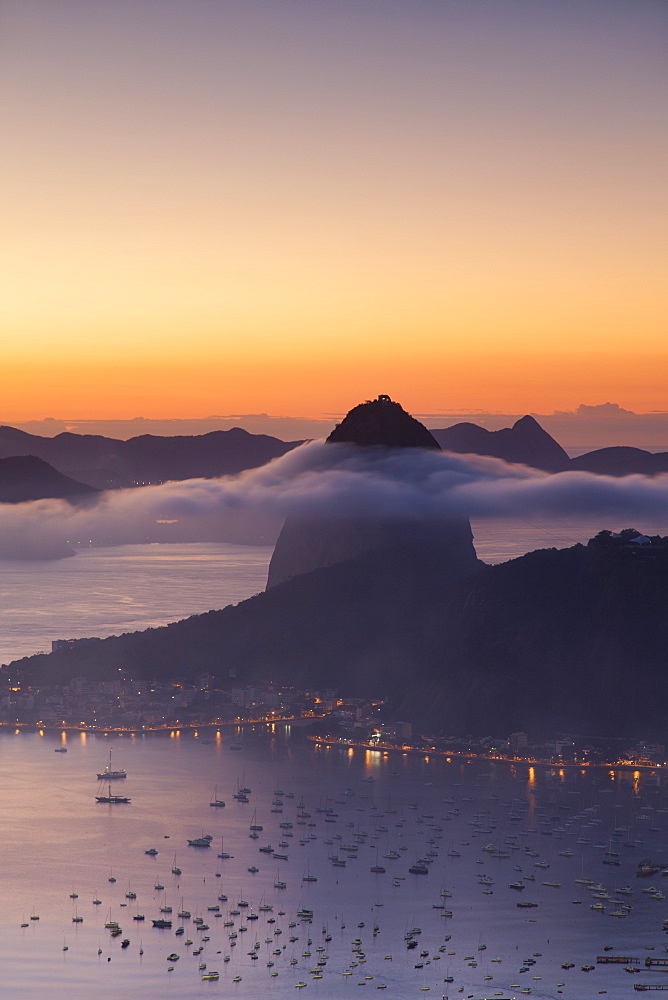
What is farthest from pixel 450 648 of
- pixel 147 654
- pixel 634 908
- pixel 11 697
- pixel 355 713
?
pixel 634 908

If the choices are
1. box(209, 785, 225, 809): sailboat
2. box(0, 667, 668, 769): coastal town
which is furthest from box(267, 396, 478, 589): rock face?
box(209, 785, 225, 809): sailboat

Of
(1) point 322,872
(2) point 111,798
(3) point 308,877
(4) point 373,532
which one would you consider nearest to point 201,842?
(1) point 322,872

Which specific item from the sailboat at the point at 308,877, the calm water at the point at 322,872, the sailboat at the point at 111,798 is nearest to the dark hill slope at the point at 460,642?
the calm water at the point at 322,872

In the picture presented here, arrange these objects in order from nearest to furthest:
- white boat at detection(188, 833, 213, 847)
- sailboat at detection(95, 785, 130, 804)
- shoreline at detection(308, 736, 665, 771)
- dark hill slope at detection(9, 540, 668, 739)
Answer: white boat at detection(188, 833, 213, 847)
sailboat at detection(95, 785, 130, 804)
shoreline at detection(308, 736, 665, 771)
dark hill slope at detection(9, 540, 668, 739)

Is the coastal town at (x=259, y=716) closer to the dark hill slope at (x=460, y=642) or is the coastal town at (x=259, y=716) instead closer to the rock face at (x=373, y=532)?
the dark hill slope at (x=460, y=642)

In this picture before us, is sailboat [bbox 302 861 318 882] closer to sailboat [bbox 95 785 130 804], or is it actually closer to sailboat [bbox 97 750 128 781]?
sailboat [bbox 95 785 130 804]

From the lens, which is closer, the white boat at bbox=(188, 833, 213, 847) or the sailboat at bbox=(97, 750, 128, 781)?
the white boat at bbox=(188, 833, 213, 847)

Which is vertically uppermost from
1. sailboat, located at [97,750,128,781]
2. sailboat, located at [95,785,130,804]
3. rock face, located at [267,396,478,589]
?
rock face, located at [267,396,478,589]
